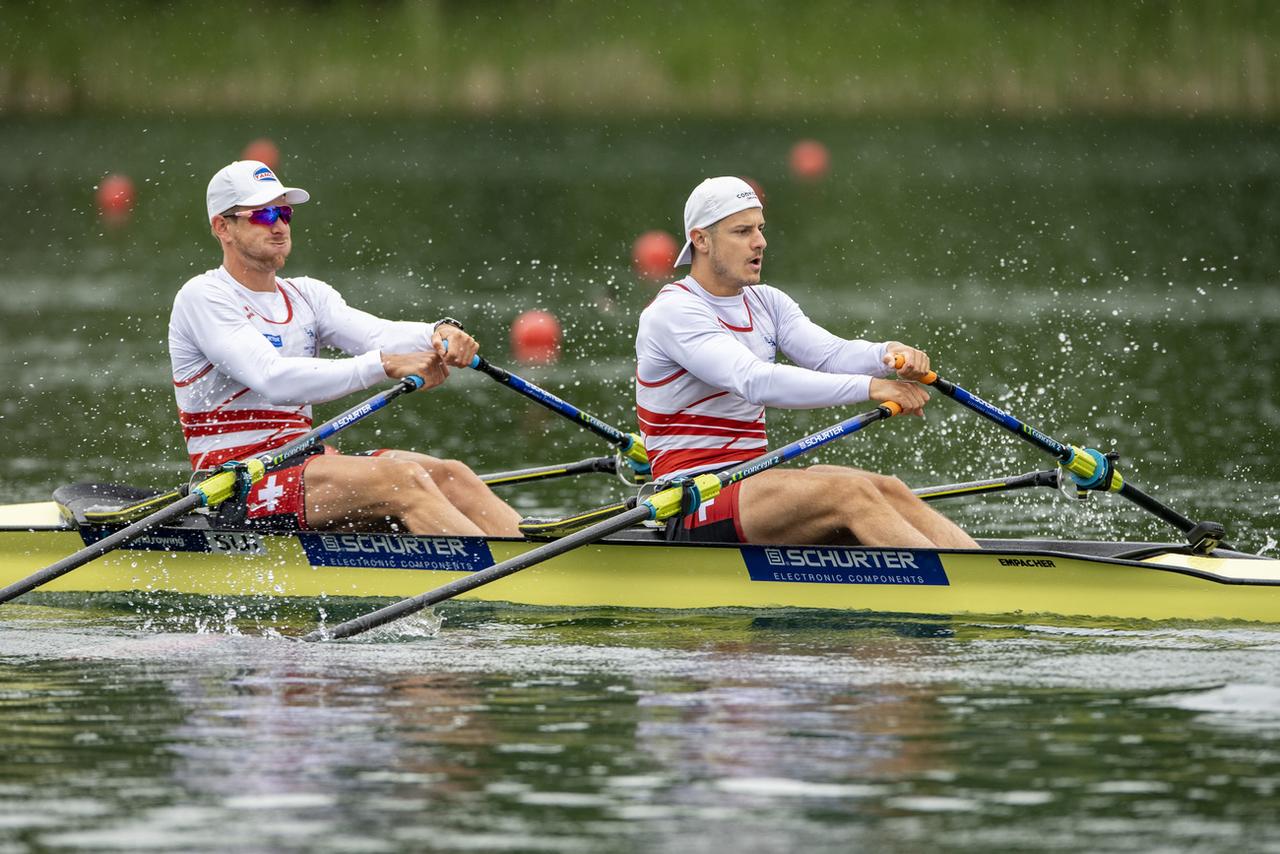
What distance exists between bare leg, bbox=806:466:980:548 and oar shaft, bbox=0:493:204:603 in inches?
117

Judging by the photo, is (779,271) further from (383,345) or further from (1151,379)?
(383,345)

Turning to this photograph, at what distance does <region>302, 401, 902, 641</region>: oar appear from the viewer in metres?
9.73

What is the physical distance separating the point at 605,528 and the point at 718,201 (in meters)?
1.59

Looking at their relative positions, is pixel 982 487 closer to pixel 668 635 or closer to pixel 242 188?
pixel 668 635

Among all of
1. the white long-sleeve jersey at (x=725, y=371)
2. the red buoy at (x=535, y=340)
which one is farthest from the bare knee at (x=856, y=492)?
the red buoy at (x=535, y=340)

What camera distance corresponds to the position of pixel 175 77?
159ft

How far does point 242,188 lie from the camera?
418 inches

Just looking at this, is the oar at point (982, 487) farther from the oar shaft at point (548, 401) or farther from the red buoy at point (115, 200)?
the red buoy at point (115, 200)

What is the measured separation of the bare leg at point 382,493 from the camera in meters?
10.5

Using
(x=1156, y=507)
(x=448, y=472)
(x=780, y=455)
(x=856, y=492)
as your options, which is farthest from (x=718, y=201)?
(x=1156, y=507)

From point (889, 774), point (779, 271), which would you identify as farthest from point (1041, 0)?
point (889, 774)

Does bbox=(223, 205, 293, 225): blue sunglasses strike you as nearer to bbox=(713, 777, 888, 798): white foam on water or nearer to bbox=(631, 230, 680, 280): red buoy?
bbox=(713, 777, 888, 798): white foam on water

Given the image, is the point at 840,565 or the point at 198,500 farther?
the point at 198,500

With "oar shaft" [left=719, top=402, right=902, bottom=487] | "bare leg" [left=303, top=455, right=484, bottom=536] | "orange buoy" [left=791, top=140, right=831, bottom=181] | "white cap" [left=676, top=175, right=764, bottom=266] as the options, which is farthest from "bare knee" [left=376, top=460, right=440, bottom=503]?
"orange buoy" [left=791, top=140, right=831, bottom=181]
